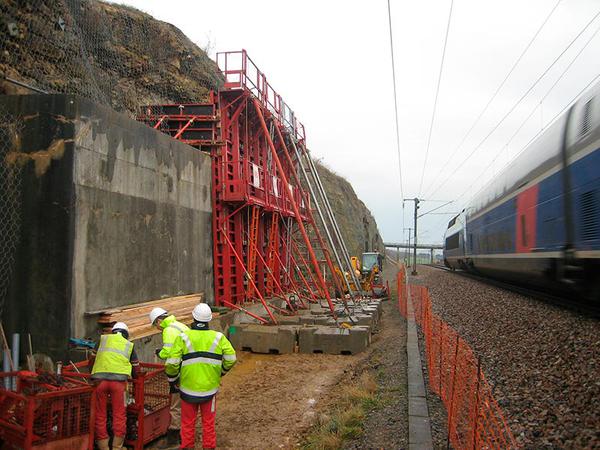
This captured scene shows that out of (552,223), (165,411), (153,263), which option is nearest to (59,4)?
(153,263)

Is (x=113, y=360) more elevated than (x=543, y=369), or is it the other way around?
(x=113, y=360)

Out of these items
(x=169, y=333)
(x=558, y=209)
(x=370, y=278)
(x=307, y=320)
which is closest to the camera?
(x=169, y=333)

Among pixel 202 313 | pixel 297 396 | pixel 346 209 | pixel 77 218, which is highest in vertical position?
pixel 346 209

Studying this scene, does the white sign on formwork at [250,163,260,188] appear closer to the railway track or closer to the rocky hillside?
the rocky hillside

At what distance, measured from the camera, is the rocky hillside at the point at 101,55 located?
39.2 feet

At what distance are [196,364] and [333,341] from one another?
7.57m

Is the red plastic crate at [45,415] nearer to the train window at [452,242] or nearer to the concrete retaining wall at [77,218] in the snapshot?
the concrete retaining wall at [77,218]

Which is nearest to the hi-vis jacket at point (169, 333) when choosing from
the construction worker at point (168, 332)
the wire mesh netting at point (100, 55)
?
the construction worker at point (168, 332)

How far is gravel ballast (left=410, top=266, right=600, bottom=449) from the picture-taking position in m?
4.41

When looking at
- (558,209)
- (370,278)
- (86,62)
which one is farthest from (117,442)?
(370,278)

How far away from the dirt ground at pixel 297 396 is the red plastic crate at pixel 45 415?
2159 millimetres

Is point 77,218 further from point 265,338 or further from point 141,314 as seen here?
point 265,338

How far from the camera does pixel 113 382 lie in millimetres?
5480

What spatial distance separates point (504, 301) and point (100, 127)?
10.9m
